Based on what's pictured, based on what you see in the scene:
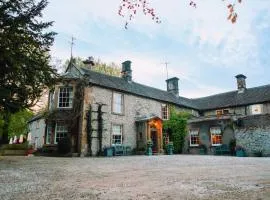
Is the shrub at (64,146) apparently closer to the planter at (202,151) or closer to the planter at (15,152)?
the planter at (15,152)

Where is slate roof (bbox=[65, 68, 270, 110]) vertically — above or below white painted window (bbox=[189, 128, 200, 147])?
above

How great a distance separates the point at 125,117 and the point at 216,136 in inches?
382

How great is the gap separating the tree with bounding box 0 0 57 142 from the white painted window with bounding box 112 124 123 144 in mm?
9467

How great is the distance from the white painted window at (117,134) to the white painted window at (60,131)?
4.10 m

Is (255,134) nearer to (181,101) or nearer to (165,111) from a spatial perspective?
(165,111)

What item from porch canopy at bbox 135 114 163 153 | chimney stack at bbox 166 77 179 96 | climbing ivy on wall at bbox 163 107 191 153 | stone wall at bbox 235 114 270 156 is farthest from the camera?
chimney stack at bbox 166 77 179 96

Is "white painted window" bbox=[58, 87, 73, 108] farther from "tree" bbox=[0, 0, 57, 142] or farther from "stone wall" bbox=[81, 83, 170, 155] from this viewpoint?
"tree" bbox=[0, 0, 57, 142]

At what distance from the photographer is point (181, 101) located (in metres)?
30.2

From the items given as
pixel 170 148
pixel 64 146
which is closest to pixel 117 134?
pixel 64 146

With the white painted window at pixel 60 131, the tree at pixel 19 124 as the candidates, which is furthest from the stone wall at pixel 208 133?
the tree at pixel 19 124

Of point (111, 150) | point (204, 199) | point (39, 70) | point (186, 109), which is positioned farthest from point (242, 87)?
point (204, 199)

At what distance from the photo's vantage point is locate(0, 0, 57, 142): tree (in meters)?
10.1

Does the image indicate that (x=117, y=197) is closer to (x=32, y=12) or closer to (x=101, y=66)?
(x=32, y=12)

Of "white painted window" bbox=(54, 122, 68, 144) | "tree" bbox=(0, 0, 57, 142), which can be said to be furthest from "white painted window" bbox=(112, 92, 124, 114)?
"tree" bbox=(0, 0, 57, 142)
